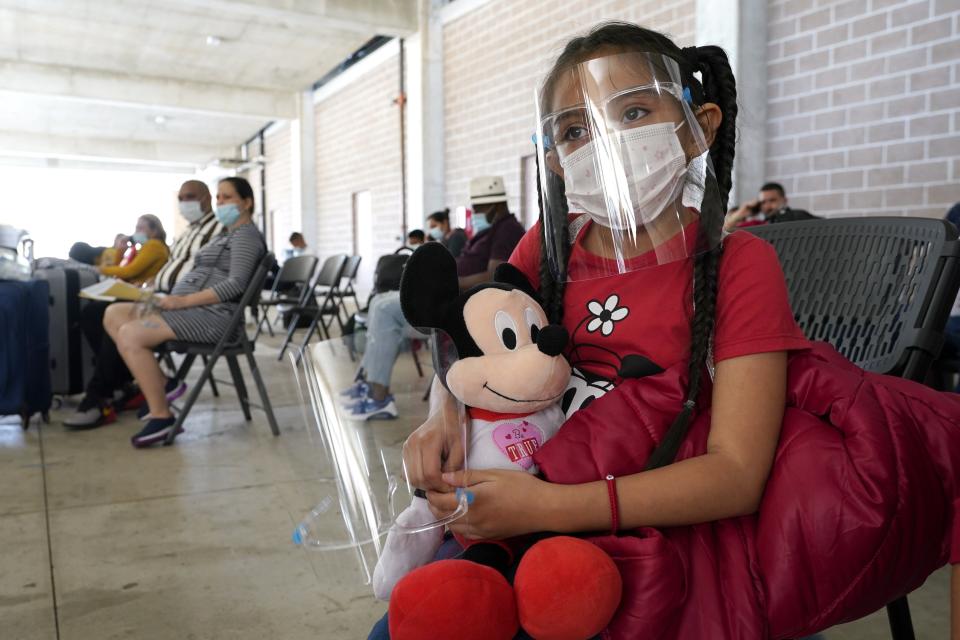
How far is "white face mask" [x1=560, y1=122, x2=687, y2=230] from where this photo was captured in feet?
2.30

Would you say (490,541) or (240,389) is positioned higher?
(490,541)

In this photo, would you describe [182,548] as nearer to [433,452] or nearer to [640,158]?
[433,452]

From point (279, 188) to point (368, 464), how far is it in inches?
519

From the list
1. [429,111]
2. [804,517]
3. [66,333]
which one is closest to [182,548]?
[804,517]

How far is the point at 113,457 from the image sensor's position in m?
2.57

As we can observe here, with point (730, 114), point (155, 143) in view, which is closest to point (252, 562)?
point (730, 114)

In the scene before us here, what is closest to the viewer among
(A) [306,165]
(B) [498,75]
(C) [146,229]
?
(C) [146,229]

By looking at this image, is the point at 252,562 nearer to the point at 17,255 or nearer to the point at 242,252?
the point at 242,252

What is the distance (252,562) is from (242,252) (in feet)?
4.95

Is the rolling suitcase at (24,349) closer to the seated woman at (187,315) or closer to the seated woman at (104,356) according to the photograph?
the seated woman at (104,356)

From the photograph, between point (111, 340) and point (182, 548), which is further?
point (111, 340)

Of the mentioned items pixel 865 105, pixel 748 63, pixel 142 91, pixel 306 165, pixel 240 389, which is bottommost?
pixel 240 389

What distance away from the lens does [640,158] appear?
0.70 metres

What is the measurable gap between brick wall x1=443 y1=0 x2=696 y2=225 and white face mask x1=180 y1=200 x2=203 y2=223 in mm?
2660
